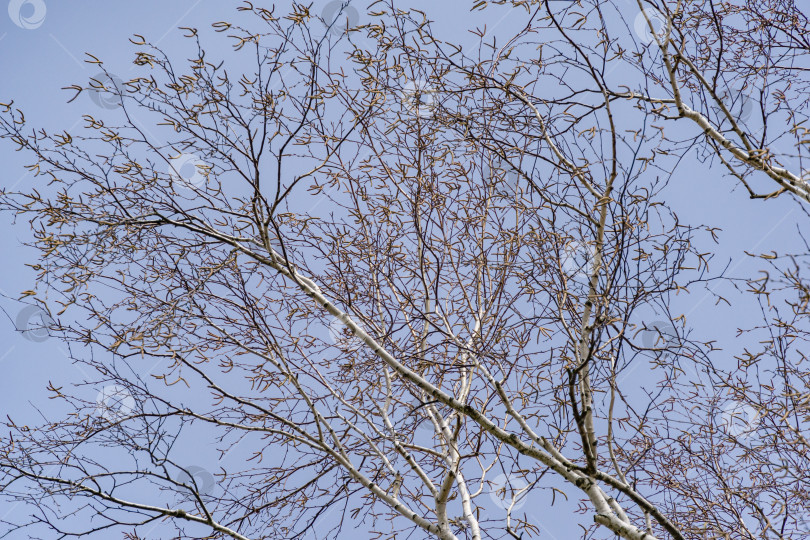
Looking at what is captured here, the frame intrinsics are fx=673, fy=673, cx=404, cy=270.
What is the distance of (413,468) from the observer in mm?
4457

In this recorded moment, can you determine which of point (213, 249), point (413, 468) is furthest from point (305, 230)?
point (413, 468)

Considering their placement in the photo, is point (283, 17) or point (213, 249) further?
point (213, 249)

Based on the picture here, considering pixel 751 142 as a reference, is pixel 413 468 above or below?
below

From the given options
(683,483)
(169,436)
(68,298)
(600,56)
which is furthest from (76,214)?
(683,483)

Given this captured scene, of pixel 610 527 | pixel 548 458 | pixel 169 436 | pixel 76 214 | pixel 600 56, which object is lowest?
pixel 610 527

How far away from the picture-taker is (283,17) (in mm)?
3297

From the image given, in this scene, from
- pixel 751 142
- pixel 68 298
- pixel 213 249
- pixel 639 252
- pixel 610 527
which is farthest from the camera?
pixel 213 249

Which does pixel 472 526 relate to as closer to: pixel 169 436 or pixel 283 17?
pixel 169 436

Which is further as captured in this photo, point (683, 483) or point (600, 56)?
point (683, 483)

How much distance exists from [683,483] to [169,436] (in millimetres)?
3248

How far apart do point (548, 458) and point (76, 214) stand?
9.02 feet

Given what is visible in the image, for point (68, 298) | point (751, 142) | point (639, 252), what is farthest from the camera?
point (751, 142)

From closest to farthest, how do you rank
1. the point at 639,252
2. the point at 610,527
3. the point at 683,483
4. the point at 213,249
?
1. the point at 610,527
2. the point at 639,252
3. the point at 213,249
4. the point at 683,483

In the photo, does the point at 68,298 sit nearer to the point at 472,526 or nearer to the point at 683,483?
the point at 472,526
